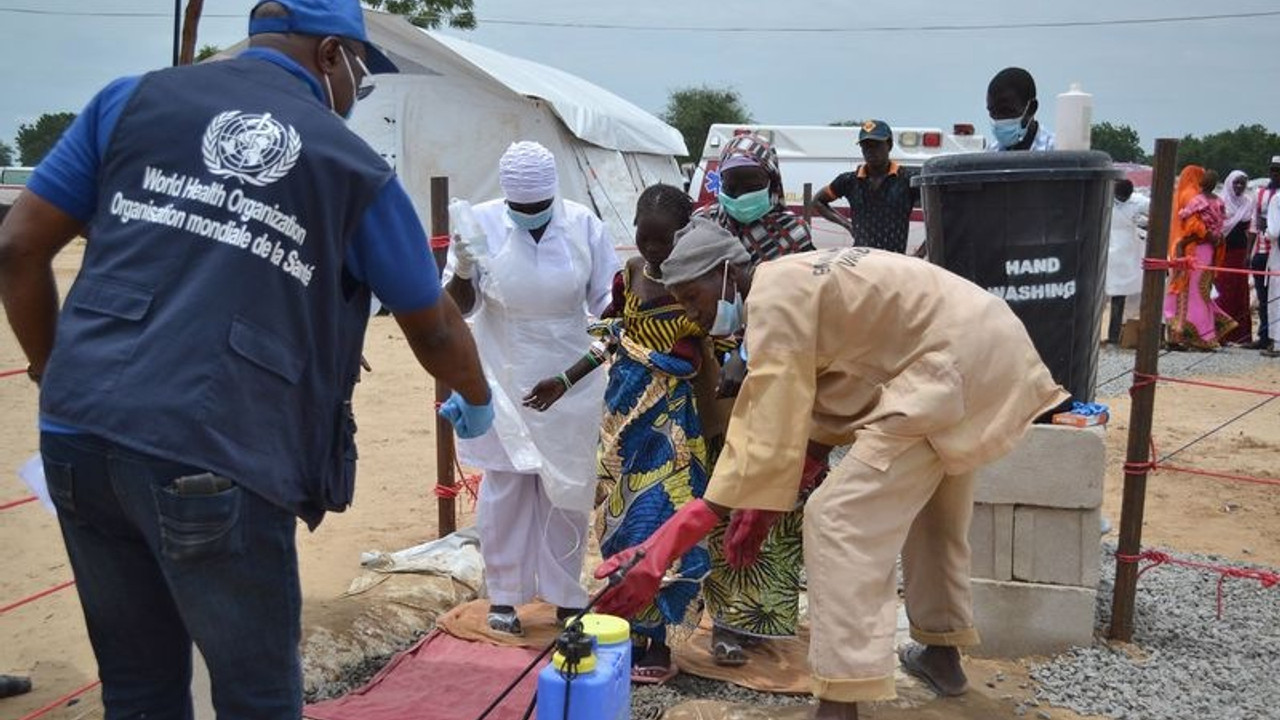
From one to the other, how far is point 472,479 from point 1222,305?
31.8ft

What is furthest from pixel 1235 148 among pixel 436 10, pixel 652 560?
pixel 652 560

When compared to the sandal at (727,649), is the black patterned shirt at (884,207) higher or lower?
higher

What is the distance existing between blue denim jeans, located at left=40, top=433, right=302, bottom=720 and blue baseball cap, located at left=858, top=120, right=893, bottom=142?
550 cm

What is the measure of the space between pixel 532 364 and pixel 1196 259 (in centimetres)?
926

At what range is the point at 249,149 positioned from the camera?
202cm

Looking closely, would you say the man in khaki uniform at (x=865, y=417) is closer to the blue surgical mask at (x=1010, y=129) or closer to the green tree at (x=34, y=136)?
the blue surgical mask at (x=1010, y=129)

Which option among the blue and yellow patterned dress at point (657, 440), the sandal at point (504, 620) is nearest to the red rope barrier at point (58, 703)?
the sandal at point (504, 620)

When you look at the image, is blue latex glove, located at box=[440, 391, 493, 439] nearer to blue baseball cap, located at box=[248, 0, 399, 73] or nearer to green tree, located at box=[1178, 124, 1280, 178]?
blue baseball cap, located at box=[248, 0, 399, 73]

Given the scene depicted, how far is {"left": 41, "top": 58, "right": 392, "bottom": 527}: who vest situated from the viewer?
6.41ft

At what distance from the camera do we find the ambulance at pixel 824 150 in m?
13.9

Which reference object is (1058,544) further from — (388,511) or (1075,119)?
(388,511)

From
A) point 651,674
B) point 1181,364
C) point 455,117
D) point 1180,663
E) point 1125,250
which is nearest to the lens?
point 651,674

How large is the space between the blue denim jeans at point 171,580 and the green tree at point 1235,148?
47536 millimetres

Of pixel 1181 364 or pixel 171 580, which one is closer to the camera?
pixel 171 580
